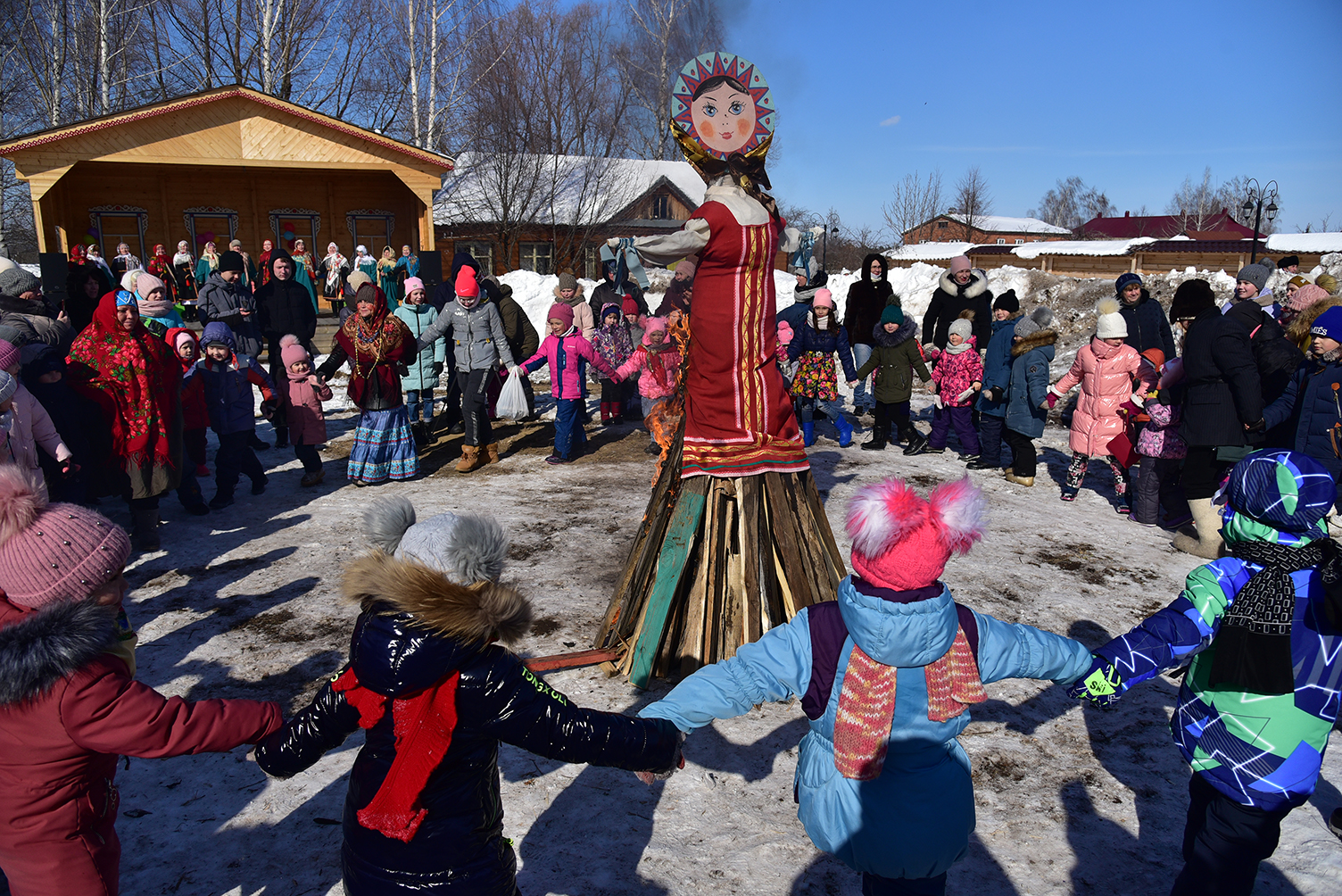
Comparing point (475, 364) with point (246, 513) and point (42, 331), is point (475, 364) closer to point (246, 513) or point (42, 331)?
point (246, 513)

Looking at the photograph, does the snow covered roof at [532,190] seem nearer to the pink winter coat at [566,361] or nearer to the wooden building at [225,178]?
the wooden building at [225,178]

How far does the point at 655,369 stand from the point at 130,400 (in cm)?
374

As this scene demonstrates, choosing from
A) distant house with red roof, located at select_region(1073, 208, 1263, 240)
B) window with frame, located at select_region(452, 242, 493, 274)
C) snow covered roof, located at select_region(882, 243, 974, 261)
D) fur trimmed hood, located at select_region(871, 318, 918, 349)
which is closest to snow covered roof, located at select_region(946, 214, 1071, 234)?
distant house with red roof, located at select_region(1073, 208, 1263, 240)

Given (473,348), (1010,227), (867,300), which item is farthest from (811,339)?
(1010,227)

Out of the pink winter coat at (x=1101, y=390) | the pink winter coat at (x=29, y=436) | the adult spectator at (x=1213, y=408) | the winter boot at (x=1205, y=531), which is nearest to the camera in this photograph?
the pink winter coat at (x=29, y=436)

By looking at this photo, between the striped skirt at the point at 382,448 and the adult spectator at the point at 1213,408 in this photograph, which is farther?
the striped skirt at the point at 382,448

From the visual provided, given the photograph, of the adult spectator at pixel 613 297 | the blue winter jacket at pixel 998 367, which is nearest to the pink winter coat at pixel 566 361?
the adult spectator at pixel 613 297

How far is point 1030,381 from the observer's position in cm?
736

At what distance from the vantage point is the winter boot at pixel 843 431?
8.92m

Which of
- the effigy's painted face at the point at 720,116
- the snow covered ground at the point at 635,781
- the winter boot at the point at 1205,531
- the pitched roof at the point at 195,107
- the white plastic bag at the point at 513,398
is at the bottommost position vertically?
the snow covered ground at the point at 635,781

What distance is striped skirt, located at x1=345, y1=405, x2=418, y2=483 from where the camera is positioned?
7.17 metres

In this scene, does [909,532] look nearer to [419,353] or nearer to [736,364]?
[736,364]

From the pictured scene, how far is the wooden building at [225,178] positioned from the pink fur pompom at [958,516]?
1699cm

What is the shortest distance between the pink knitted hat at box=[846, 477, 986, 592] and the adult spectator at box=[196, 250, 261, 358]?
759 cm
